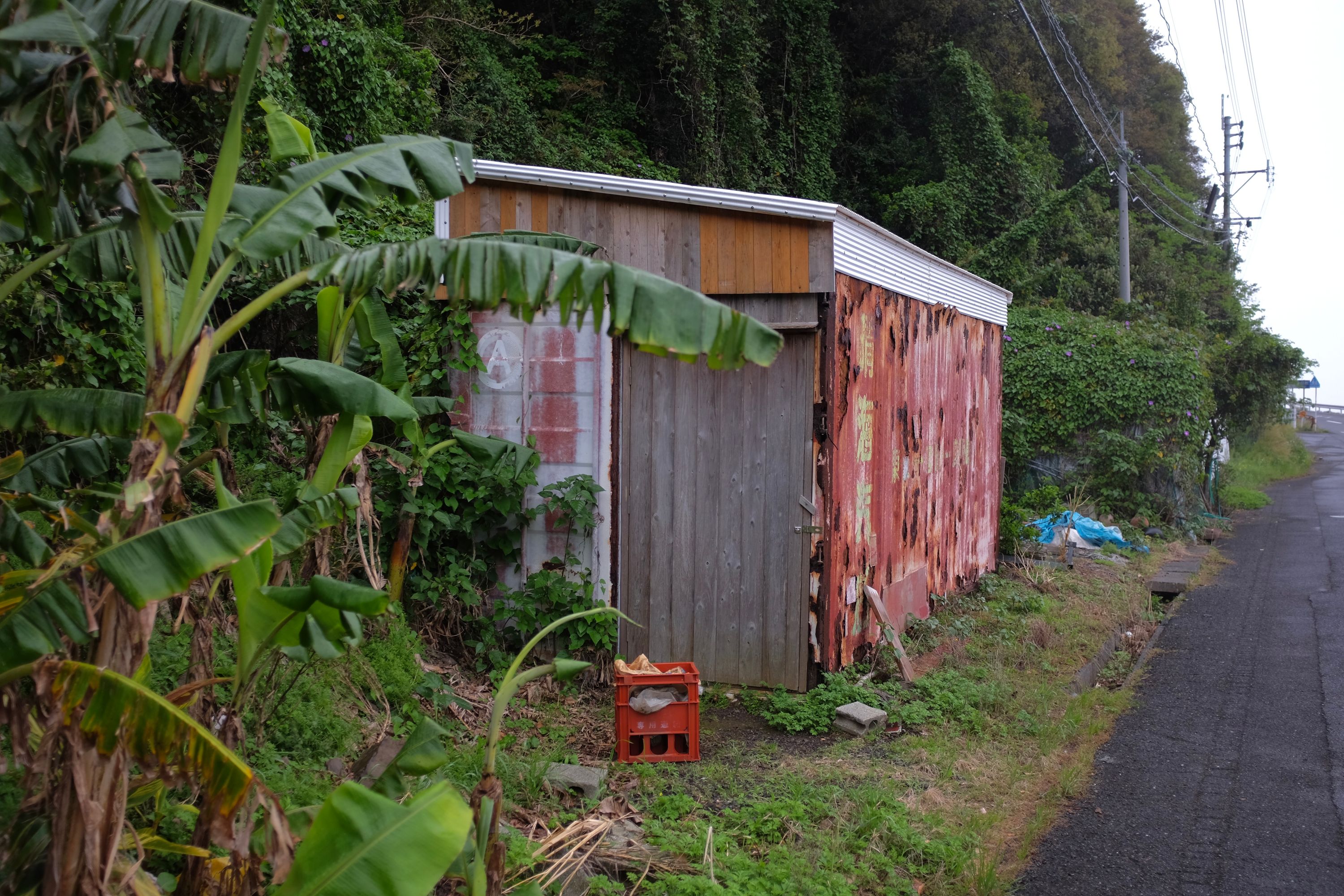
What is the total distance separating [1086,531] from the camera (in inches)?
533

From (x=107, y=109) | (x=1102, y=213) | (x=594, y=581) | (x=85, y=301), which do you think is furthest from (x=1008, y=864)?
(x=1102, y=213)

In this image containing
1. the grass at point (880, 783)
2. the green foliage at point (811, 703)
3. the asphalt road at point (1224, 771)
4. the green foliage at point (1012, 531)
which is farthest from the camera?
the green foliage at point (1012, 531)

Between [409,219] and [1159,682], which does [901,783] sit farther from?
[409,219]

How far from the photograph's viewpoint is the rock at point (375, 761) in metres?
4.22

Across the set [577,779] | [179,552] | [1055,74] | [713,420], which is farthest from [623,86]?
[179,552]

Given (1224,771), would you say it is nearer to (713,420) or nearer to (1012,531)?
(713,420)

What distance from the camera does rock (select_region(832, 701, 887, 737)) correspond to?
600cm

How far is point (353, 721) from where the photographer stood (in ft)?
16.9

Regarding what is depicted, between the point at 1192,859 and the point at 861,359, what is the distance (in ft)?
12.2

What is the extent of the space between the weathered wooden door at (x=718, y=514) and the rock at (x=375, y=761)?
2.42 meters

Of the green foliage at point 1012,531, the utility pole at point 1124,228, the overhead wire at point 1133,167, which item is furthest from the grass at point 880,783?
the overhead wire at point 1133,167

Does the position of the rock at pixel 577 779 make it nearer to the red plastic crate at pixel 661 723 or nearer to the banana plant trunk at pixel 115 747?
the red plastic crate at pixel 661 723

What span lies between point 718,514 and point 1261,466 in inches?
987

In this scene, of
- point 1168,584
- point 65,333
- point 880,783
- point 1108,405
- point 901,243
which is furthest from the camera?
point 1108,405
